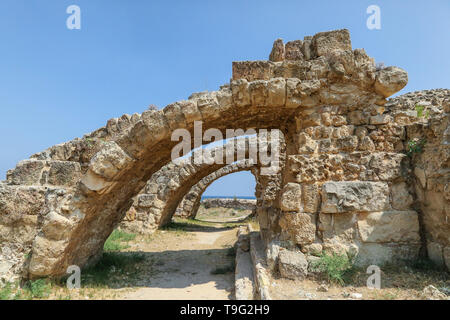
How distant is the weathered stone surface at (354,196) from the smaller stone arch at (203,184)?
8.33m

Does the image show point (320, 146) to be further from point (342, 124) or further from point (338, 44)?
point (338, 44)

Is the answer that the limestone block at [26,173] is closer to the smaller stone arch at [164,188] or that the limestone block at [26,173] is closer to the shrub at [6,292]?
the shrub at [6,292]

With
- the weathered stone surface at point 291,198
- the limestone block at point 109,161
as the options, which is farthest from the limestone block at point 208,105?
the weathered stone surface at point 291,198

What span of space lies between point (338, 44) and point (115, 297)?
468 cm

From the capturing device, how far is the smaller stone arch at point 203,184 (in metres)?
12.3

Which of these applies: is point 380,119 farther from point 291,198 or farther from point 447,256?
point 447,256

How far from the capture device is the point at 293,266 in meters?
3.27

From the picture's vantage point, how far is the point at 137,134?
12.6 feet

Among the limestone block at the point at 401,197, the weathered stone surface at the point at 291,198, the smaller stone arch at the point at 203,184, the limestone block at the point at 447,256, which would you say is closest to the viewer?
the limestone block at the point at 447,256

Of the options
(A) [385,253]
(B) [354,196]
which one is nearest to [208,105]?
(B) [354,196]

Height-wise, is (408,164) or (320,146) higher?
(320,146)

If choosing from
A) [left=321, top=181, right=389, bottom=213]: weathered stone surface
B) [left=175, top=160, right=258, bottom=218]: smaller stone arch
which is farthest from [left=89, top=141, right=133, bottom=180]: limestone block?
[left=175, top=160, right=258, bottom=218]: smaller stone arch

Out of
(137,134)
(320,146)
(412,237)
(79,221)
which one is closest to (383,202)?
(412,237)

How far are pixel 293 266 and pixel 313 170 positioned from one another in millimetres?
1282
